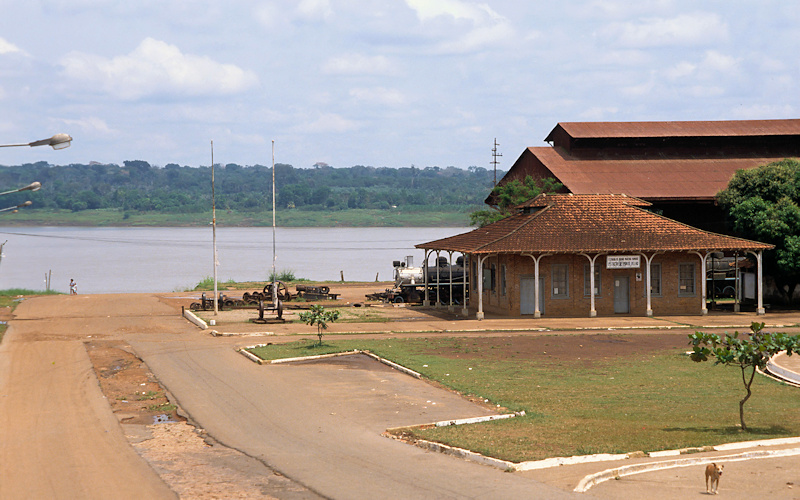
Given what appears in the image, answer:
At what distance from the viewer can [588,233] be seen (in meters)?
38.3

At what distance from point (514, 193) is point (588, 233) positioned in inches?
634

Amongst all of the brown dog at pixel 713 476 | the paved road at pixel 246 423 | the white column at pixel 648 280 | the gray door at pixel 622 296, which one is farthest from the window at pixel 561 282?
the brown dog at pixel 713 476

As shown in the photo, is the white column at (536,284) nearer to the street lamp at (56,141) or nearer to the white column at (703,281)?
the white column at (703,281)

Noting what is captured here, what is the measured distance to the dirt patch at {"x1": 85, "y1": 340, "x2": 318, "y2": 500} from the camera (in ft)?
37.7

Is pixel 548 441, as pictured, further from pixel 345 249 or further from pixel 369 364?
pixel 345 249

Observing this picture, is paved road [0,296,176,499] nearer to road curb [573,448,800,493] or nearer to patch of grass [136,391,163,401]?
patch of grass [136,391,163,401]

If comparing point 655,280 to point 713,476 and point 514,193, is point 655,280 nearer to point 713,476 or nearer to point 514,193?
point 514,193

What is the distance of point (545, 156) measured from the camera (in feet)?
180

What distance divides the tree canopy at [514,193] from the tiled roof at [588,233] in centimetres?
924

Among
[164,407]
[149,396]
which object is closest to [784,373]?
[164,407]

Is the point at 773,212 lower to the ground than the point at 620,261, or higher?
higher

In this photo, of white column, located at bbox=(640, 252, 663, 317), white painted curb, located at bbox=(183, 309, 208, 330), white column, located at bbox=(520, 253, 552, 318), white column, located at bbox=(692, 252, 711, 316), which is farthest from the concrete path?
white column, located at bbox=(692, 252, 711, 316)

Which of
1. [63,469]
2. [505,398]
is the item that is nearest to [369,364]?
[505,398]

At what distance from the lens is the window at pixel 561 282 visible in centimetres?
3806
